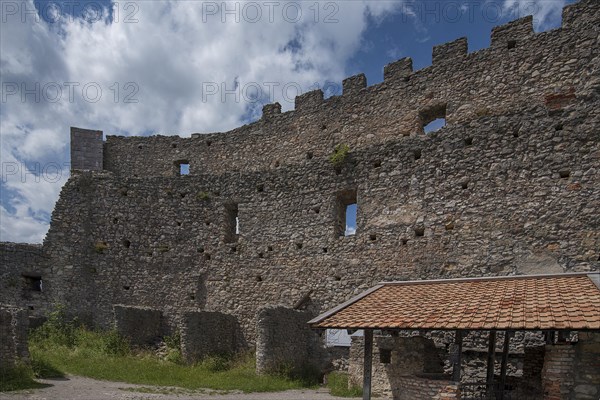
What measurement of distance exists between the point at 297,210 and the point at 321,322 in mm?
7452

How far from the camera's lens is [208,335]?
15086 mm

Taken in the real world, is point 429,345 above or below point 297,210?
below

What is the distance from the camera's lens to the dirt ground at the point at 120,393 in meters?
10.1

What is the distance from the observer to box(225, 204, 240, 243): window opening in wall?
1789 centimetres

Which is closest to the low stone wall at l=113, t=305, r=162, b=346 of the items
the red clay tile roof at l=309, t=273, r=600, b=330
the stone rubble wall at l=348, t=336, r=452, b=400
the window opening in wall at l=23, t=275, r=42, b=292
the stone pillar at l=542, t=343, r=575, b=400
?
the window opening in wall at l=23, t=275, r=42, b=292

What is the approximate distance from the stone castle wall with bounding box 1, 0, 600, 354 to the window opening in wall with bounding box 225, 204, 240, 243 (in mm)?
74

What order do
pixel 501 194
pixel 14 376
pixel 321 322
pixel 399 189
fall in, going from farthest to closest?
pixel 399 189
pixel 501 194
pixel 14 376
pixel 321 322

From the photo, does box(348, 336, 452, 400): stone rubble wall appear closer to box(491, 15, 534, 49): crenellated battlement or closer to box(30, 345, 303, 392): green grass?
box(30, 345, 303, 392): green grass

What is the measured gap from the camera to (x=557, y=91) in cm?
1497

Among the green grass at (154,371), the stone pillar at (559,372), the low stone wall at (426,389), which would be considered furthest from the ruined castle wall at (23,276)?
the stone pillar at (559,372)

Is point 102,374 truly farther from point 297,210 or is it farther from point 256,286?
point 297,210

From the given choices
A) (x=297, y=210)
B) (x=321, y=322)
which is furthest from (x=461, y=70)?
(x=321, y=322)

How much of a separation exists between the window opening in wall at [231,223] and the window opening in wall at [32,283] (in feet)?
23.6

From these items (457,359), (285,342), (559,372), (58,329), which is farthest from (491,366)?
(58,329)
